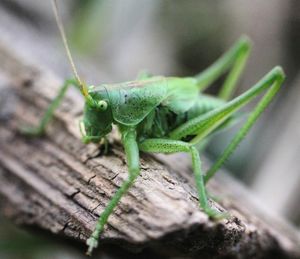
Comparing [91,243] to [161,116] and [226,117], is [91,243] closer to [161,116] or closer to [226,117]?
[161,116]

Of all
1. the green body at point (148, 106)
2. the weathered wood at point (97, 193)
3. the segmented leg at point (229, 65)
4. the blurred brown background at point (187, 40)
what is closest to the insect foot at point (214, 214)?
the weathered wood at point (97, 193)

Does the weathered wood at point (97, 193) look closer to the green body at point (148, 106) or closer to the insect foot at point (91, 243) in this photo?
the insect foot at point (91, 243)

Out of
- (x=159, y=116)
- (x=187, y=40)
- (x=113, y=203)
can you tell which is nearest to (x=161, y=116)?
(x=159, y=116)

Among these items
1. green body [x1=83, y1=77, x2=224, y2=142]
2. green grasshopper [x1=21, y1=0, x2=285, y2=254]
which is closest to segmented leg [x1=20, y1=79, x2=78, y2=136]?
green grasshopper [x1=21, y1=0, x2=285, y2=254]

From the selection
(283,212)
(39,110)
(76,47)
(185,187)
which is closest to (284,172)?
(283,212)

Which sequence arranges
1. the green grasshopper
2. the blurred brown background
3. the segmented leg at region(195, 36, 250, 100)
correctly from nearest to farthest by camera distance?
the green grasshopper, the segmented leg at region(195, 36, 250, 100), the blurred brown background

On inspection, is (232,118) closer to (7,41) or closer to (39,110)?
(39,110)

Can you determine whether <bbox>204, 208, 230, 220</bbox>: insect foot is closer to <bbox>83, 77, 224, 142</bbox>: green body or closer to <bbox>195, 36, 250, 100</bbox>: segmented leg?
<bbox>83, 77, 224, 142</bbox>: green body
